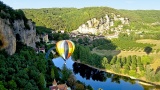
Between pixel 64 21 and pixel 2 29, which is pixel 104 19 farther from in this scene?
pixel 2 29

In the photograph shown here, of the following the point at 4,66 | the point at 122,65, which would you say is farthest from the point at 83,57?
the point at 4,66

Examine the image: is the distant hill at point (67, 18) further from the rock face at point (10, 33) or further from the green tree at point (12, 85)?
the green tree at point (12, 85)

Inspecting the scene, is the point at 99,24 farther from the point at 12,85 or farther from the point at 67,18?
the point at 12,85

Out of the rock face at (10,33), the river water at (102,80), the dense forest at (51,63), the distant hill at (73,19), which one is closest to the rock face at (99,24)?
the distant hill at (73,19)

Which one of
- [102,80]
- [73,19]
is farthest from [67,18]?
[102,80]

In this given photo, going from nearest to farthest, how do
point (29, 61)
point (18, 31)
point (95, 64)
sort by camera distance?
point (29, 61) → point (18, 31) → point (95, 64)

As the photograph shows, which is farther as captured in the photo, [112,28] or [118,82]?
[112,28]

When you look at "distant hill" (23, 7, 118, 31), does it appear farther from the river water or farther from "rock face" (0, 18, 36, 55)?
"rock face" (0, 18, 36, 55)
